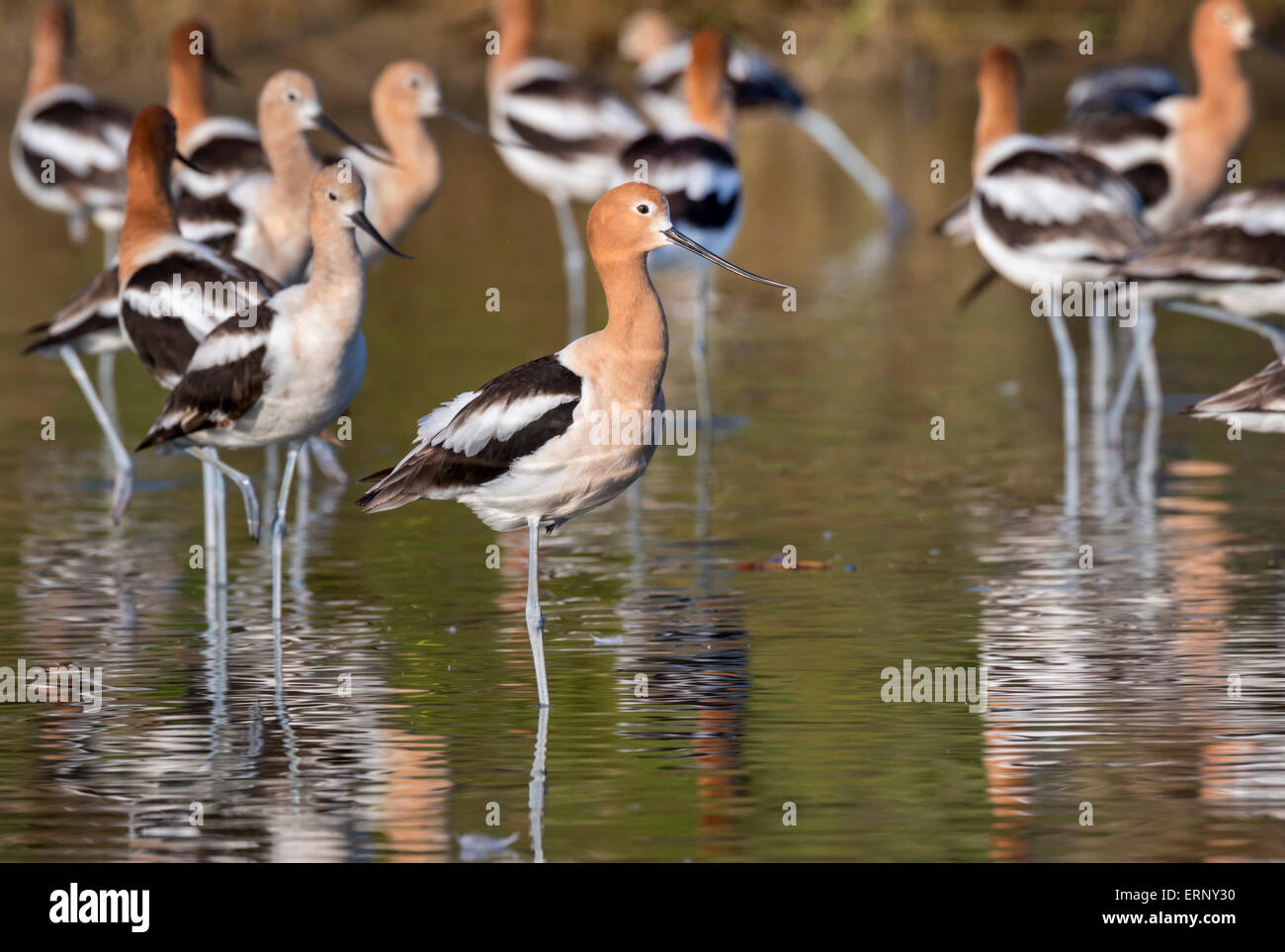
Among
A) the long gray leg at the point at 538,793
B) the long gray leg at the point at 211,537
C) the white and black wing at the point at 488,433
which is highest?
the white and black wing at the point at 488,433

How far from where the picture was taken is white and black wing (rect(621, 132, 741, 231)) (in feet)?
50.0

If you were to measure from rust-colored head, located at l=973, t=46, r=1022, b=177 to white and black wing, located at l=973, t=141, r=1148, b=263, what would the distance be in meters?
0.76

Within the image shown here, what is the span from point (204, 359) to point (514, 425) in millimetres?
1909

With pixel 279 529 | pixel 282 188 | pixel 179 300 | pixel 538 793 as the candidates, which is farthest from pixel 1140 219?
pixel 538 793

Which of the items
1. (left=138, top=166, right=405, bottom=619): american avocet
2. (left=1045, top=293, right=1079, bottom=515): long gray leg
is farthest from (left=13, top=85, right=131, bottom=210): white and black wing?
(left=138, top=166, right=405, bottom=619): american avocet

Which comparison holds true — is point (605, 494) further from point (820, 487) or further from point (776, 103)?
point (776, 103)

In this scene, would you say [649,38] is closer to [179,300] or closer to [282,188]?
[282,188]

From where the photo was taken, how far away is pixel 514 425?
8656 mm

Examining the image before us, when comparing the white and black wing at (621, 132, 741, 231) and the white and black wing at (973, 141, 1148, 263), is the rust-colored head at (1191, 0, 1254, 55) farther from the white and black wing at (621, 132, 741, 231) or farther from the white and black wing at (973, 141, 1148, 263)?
the white and black wing at (621, 132, 741, 231)

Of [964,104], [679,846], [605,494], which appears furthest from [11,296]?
[964,104]

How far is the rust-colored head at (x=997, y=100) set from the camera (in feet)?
49.1

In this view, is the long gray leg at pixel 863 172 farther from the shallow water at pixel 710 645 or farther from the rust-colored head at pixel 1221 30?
the shallow water at pixel 710 645

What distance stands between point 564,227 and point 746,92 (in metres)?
3.76

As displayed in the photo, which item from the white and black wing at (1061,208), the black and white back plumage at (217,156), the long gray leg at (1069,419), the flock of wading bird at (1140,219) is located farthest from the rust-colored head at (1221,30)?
the black and white back plumage at (217,156)
